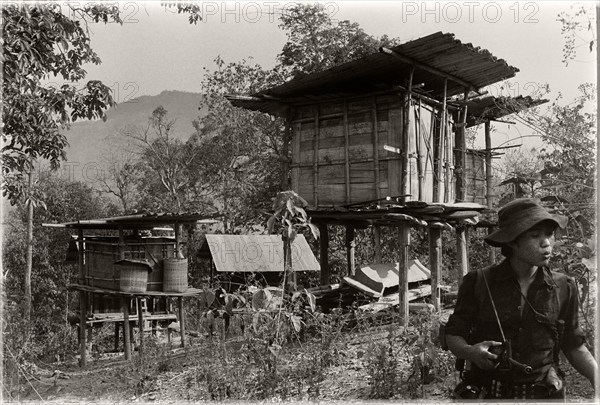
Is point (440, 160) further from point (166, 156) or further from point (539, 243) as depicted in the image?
point (166, 156)

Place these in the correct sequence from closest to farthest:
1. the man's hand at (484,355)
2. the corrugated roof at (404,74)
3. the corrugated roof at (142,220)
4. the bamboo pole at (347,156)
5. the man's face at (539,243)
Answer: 1. the man's hand at (484,355)
2. the man's face at (539,243)
3. the corrugated roof at (404,74)
4. the corrugated roof at (142,220)
5. the bamboo pole at (347,156)

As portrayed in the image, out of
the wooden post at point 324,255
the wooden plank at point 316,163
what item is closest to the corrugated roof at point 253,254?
the wooden post at point 324,255

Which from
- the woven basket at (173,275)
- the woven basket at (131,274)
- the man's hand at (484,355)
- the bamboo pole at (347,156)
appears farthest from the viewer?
the woven basket at (173,275)

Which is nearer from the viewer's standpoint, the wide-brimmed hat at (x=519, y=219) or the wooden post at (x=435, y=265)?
the wide-brimmed hat at (x=519, y=219)

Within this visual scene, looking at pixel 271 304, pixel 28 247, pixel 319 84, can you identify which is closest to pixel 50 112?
pixel 271 304

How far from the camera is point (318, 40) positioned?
22.4 meters

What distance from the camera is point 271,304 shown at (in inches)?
269

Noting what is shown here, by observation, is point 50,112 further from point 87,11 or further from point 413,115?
point 413,115

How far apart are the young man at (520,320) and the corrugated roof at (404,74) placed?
7.37 metres

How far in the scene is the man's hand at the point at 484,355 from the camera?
3.24 m

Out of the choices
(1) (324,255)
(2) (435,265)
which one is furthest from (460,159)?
(1) (324,255)

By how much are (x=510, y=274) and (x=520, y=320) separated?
27cm

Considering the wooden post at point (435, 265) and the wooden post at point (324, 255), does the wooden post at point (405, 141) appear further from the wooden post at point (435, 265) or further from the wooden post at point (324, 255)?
the wooden post at point (324, 255)

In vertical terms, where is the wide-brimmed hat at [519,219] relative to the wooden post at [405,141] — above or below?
below
